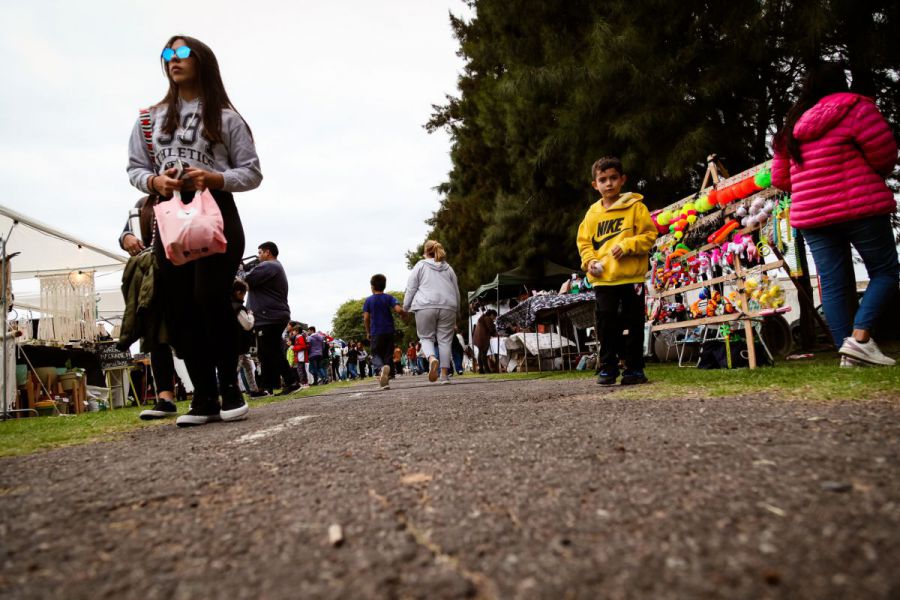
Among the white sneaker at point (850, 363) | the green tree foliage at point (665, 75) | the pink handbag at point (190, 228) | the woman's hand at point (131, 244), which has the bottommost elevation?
the white sneaker at point (850, 363)

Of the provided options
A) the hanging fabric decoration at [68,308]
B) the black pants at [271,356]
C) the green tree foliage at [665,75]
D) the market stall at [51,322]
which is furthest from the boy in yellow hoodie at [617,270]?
the hanging fabric decoration at [68,308]

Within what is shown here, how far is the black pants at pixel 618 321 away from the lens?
15.0 ft

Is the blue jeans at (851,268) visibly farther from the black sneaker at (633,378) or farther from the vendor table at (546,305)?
the vendor table at (546,305)

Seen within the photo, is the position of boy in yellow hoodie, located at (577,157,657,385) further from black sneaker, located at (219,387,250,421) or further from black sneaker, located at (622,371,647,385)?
black sneaker, located at (219,387,250,421)

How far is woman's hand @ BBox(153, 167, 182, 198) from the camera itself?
313 centimetres

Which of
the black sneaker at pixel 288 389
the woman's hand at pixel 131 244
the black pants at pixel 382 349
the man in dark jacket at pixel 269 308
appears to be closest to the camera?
the woman's hand at pixel 131 244

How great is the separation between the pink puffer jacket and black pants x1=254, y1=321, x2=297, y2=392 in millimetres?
5783

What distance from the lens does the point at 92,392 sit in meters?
9.72

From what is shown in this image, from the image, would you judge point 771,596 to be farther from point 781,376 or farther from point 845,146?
point 845,146

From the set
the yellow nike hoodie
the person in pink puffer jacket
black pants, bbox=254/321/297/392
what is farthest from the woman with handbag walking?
black pants, bbox=254/321/297/392

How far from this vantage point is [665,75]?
8.23m

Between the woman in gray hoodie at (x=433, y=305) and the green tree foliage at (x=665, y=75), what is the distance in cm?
343

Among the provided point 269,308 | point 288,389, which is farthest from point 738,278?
point 288,389

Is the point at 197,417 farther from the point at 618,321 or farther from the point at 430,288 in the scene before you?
the point at 430,288
